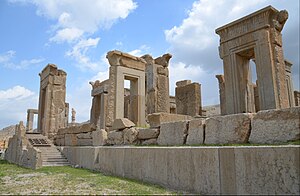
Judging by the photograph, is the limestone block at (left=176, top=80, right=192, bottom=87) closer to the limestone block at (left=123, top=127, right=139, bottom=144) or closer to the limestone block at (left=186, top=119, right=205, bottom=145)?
the limestone block at (left=123, top=127, right=139, bottom=144)

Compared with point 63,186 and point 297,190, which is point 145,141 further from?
point 297,190

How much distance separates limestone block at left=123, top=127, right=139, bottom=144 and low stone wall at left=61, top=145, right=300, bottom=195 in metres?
1.91

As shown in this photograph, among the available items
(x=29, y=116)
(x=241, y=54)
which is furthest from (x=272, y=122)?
(x=29, y=116)

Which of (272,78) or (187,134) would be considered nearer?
(187,134)

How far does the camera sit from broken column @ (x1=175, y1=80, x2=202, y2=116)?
18.2m

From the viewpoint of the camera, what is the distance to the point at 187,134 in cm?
586

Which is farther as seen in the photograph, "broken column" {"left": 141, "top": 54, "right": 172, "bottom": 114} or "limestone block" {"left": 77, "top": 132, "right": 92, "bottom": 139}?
"broken column" {"left": 141, "top": 54, "right": 172, "bottom": 114}

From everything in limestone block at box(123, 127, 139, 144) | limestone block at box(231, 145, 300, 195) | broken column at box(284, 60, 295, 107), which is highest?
broken column at box(284, 60, 295, 107)

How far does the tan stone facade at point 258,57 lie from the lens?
28.6ft

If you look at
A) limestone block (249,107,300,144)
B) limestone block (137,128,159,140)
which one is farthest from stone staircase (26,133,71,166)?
→ limestone block (249,107,300,144)

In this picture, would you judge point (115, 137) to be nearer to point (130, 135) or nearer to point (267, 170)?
point (130, 135)

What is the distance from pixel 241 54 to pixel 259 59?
3.67ft

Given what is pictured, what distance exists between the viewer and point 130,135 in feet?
27.3

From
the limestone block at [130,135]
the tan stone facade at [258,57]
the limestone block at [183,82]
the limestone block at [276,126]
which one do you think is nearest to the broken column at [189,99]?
the limestone block at [183,82]
